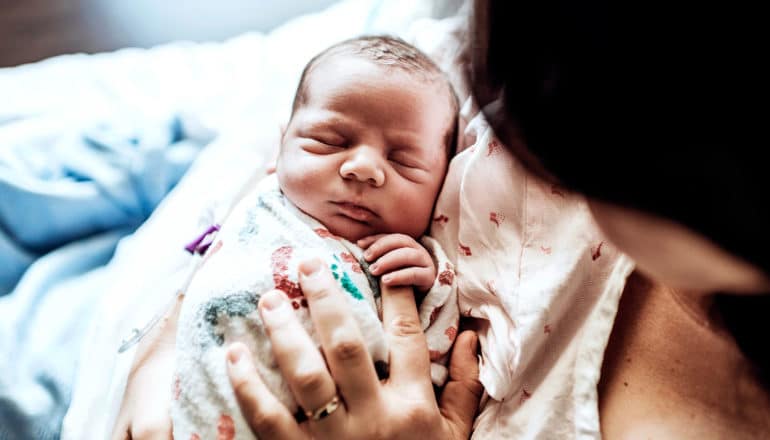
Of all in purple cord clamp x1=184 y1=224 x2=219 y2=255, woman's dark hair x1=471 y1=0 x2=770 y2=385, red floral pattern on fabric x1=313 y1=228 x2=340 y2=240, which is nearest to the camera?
woman's dark hair x1=471 y1=0 x2=770 y2=385

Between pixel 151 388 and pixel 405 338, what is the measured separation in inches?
15.2

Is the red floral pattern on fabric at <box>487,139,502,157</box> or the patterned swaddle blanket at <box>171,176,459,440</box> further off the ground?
the red floral pattern on fabric at <box>487,139,502,157</box>

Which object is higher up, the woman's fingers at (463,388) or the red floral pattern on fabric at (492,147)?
the red floral pattern on fabric at (492,147)

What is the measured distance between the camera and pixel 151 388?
89 centimetres

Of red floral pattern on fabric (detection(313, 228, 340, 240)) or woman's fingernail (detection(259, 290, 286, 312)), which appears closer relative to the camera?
woman's fingernail (detection(259, 290, 286, 312))

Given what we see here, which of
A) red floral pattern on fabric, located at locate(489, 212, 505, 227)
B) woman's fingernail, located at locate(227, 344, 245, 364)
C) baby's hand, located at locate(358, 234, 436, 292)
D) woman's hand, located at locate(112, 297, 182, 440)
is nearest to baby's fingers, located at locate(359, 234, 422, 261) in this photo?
baby's hand, located at locate(358, 234, 436, 292)

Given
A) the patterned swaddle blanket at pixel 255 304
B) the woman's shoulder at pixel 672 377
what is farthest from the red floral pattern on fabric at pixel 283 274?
the woman's shoulder at pixel 672 377

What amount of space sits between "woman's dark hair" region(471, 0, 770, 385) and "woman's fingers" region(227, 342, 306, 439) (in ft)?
1.33

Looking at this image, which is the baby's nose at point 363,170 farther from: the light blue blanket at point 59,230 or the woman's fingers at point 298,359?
the light blue blanket at point 59,230

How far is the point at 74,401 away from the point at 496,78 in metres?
0.72

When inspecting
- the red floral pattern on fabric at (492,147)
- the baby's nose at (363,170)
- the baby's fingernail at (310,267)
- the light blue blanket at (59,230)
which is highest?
the red floral pattern on fabric at (492,147)

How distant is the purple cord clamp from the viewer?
1.00 meters

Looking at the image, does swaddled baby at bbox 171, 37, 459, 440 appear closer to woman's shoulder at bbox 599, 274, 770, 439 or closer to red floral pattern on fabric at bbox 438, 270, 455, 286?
red floral pattern on fabric at bbox 438, 270, 455, 286

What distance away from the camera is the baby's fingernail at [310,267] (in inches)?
29.5
